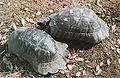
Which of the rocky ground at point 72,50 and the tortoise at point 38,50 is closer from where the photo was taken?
the tortoise at point 38,50

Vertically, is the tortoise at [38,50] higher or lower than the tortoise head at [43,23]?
lower

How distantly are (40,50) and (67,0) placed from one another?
175 centimetres

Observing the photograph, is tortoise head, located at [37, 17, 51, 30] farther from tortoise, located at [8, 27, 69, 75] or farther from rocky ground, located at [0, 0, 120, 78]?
tortoise, located at [8, 27, 69, 75]

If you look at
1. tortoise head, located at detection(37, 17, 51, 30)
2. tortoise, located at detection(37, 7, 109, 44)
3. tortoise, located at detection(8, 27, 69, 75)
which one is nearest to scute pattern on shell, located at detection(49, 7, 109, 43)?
tortoise, located at detection(37, 7, 109, 44)

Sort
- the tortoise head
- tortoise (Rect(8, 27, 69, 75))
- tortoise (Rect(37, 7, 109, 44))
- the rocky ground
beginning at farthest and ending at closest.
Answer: the tortoise head, tortoise (Rect(37, 7, 109, 44)), the rocky ground, tortoise (Rect(8, 27, 69, 75))

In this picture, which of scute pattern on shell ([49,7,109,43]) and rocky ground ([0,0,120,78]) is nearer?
rocky ground ([0,0,120,78])

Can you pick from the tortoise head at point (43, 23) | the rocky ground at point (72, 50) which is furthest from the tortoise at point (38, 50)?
the tortoise head at point (43, 23)

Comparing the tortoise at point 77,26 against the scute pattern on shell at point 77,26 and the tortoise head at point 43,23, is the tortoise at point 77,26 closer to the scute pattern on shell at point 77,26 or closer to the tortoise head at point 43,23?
the scute pattern on shell at point 77,26

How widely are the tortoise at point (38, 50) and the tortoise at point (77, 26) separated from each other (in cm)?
28

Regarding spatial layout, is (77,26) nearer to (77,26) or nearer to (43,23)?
(77,26)

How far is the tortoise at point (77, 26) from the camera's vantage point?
4.38 m

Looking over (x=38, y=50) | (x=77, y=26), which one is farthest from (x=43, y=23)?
(x=38, y=50)

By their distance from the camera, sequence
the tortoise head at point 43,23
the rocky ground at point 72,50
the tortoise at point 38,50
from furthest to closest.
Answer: the tortoise head at point 43,23 < the rocky ground at point 72,50 < the tortoise at point 38,50

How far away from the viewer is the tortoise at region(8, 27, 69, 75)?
402 centimetres
